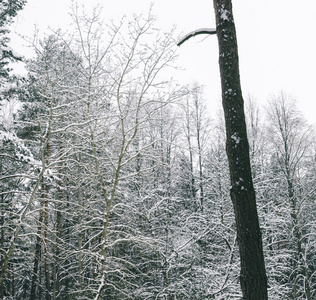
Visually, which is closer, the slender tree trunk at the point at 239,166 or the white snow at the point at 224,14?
the slender tree trunk at the point at 239,166

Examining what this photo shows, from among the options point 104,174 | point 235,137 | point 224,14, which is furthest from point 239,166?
point 104,174

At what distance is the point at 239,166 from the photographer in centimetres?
353

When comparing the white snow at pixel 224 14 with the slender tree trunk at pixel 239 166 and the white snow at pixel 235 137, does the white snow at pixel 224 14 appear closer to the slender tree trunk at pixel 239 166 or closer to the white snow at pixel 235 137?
the slender tree trunk at pixel 239 166

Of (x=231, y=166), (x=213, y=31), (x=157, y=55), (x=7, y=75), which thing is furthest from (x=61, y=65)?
(x=231, y=166)

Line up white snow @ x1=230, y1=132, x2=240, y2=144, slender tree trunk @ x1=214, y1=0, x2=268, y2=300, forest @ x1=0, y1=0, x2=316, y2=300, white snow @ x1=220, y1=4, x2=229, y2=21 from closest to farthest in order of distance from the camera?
slender tree trunk @ x1=214, y1=0, x2=268, y2=300 → white snow @ x1=230, y1=132, x2=240, y2=144 → white snow @ x1=220, y1=4, x2=229, y2=21 → forest @ x1=0, y1=0, x2=316, y2=300

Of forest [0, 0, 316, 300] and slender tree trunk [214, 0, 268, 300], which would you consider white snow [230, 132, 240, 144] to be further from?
forest [0, 0, 316, 300]

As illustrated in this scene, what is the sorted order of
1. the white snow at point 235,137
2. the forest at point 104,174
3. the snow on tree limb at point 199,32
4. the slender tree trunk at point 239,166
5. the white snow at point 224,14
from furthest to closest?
the forest at point 104,174 < the snow on tree limb at point 199,32 < the white snow at point 224,14 < the white snow at point 235,137 < the slender tree trunk at point 239,166

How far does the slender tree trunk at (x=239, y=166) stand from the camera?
10.5 feet

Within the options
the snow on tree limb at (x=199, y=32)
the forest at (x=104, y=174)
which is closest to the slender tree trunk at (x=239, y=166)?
A: the snow on tree limb at (x=199, y=32)

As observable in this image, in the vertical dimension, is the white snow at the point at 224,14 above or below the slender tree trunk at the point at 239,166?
above

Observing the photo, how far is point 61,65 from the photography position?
922 centimetres

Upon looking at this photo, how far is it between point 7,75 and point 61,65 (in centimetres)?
180

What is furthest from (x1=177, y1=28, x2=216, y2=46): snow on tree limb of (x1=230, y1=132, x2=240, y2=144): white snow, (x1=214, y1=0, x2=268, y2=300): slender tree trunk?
(x1=230, y1=132, x2=240, y2=144): white snow

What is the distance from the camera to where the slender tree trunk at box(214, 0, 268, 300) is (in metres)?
3.20
